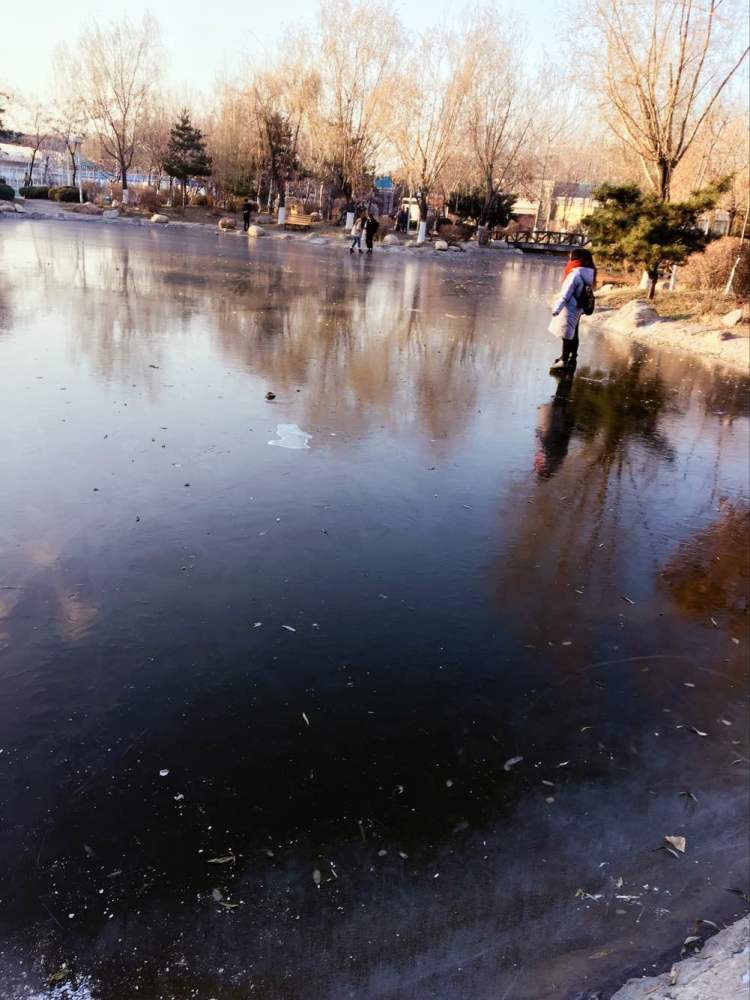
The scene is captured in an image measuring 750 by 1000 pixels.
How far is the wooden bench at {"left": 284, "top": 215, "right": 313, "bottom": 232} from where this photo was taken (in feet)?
165

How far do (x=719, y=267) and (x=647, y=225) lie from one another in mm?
2329

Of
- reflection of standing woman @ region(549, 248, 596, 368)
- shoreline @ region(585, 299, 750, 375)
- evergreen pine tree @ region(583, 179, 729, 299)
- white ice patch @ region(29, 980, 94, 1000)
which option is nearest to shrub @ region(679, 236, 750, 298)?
evergreen pine tree @ region(583, 179, 729, 299)

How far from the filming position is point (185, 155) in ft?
192

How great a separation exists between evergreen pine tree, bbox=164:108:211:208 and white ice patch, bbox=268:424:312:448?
2308 inches

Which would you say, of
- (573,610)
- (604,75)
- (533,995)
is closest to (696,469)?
(573,610)

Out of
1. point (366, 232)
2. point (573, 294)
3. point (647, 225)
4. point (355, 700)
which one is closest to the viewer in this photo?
point (355, 700)

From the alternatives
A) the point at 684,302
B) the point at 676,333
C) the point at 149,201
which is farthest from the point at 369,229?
the point at 149,201

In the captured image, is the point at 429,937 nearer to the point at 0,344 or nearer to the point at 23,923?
the point at 23,923

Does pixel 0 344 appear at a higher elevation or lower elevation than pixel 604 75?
lower

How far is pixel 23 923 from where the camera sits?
7.64 ft

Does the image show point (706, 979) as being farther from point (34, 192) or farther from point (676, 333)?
point (34, 192)

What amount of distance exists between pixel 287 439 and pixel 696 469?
3.91 m

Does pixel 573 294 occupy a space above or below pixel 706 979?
above

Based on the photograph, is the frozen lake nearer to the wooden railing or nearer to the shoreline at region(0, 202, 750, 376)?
the shoreline at region(0, 202, 750, 376)
